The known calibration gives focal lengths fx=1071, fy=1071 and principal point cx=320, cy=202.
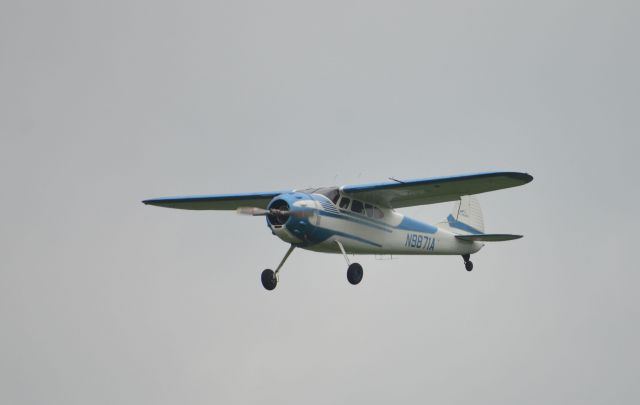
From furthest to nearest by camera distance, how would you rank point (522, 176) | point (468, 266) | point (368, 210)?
point (468, 266)
point (368, 210)
point (522, 176)

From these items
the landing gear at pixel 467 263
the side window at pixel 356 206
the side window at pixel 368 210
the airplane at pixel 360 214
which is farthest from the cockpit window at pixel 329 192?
the landing gear at pixel 467 263

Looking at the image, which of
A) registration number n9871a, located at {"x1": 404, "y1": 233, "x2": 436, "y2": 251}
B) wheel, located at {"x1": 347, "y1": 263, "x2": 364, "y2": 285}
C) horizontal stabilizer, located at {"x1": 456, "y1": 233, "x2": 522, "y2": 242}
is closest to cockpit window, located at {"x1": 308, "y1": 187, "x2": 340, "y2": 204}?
wheel, located at {"x1": 347, "y1": 263, "x2": 364, "y2": 285}

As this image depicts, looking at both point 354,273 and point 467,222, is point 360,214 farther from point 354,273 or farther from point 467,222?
point 467,222

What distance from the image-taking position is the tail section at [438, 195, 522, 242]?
92.6ft

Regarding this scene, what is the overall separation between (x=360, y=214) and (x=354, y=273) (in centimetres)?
163

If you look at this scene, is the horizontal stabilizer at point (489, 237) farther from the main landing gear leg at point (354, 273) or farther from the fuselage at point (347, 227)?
the main landing gear leg at point (354, 273)

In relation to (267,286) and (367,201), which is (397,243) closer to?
(367,201)

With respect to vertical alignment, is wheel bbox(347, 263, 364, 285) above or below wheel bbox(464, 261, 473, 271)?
below

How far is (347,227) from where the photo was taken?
950 inches

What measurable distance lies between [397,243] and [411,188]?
6.48 ft

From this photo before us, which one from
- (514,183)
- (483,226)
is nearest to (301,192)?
(514,183)

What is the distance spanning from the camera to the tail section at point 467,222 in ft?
92.6

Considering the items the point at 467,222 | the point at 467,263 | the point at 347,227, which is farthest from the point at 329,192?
the point at 467,222

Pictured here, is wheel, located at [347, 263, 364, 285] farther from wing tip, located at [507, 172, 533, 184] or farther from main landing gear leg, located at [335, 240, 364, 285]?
wing tip, located at [507, 172, 533, 184]
